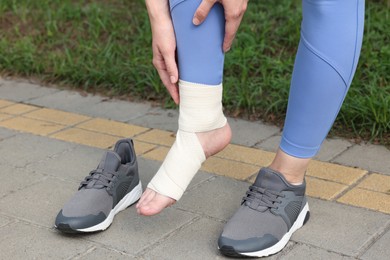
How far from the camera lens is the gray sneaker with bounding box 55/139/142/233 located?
92.9 inches

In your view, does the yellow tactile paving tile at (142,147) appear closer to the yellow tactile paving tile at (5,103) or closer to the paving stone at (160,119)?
the paving stone at (160,119)

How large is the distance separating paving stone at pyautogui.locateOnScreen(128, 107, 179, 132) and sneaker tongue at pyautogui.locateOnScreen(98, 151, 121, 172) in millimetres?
889

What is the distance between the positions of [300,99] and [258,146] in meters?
0.90

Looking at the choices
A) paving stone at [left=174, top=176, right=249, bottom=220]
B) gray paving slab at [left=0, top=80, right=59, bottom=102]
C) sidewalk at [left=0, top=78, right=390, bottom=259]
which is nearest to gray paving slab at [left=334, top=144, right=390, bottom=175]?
sidewalk at [left=0, top=78, right=390, bottom=259]

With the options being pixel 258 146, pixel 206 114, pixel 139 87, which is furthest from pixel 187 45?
pixel 139 87

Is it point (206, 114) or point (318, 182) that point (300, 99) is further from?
A: point (318, 182)

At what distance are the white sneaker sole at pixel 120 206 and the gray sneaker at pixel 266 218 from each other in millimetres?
373

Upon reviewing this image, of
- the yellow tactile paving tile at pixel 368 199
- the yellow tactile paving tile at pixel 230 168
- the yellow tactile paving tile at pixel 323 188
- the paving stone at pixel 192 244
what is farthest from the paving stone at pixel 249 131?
the paving stone at pixel 192 244

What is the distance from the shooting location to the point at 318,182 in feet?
9.16

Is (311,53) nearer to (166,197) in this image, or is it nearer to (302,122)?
(302,122)

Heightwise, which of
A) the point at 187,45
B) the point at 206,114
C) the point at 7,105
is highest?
the point at 187,45

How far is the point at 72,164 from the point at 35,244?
691 millimetres

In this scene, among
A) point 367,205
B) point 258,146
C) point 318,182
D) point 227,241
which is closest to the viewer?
point 227,241

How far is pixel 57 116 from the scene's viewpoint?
11.9 feet
